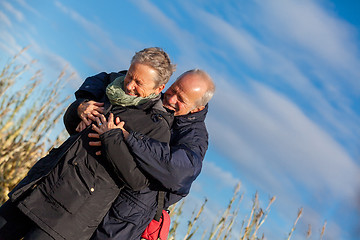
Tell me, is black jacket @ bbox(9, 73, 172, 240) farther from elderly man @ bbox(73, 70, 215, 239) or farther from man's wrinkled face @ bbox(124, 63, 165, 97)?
man's wrinkled face @ bbox(124, 63, 165, 97)

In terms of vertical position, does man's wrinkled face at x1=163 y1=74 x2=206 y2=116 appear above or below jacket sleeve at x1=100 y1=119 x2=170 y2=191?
above

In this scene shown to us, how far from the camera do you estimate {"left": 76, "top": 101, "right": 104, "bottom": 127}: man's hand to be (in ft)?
7.68

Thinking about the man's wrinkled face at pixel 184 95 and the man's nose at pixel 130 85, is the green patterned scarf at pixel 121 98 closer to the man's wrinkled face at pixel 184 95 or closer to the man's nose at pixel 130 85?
the man's nose at pixel 130 85

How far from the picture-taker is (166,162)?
215 cm

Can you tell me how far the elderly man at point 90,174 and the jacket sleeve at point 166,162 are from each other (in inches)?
2.3

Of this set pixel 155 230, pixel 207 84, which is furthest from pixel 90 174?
pixel 207 84

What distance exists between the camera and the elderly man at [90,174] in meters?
2.18

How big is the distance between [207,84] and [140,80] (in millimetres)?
569

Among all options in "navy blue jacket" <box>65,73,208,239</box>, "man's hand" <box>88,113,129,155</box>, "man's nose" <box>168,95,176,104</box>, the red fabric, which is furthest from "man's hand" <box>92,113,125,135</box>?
the red fabric

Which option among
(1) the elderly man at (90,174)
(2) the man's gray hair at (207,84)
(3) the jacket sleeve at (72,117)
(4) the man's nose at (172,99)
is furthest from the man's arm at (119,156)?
(2) the man's gray hair at (207,84)

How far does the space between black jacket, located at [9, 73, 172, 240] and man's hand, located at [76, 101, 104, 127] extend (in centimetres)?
9

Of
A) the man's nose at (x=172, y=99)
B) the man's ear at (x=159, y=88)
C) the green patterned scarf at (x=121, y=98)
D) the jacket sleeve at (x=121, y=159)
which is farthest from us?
the man's nose at (x=172, y=99)

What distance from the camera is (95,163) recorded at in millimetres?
2225

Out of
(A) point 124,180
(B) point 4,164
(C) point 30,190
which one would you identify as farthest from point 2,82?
(A) point 124,180
